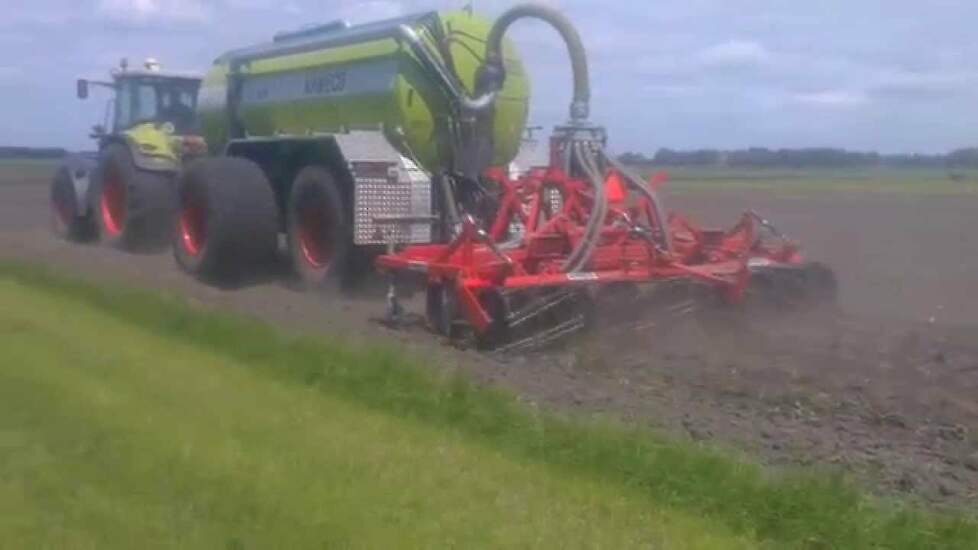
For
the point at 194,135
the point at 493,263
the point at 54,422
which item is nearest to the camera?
the point at 54,422

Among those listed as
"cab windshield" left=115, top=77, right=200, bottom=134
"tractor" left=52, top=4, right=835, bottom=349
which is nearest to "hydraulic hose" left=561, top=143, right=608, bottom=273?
"tractor" left=52, top=4, right=835, bottom=349

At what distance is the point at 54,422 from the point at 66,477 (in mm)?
1287

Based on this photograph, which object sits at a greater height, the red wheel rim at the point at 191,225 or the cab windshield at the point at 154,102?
the cab windshield at the point at 154,102

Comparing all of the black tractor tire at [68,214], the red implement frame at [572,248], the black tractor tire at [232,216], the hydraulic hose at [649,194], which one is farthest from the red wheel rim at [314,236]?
the black tractor tire at [68,214]

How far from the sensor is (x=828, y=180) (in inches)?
2395

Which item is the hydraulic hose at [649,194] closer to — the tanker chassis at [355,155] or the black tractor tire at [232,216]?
Answer: the tanker chassis at [355,155]

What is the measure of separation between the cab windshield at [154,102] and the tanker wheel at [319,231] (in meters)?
6.21

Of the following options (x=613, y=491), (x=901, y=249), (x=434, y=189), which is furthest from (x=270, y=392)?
(x=901, y=249)

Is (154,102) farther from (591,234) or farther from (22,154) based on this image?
(22,154)

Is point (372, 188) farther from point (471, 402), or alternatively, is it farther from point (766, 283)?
point (471, 402)

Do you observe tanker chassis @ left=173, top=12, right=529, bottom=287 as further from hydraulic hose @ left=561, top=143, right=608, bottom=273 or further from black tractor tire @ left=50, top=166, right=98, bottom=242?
black tractor tire @ left=50, top=166, right=98, bottom=242

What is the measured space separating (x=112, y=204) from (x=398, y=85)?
7.65 meters

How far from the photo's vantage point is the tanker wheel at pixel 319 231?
592 inches

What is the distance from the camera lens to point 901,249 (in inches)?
867
